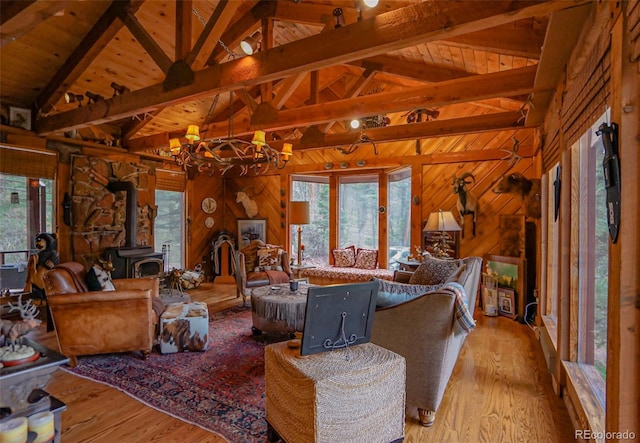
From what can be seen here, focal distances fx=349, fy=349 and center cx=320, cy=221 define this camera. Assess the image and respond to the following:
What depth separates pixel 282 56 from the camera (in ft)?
9.24

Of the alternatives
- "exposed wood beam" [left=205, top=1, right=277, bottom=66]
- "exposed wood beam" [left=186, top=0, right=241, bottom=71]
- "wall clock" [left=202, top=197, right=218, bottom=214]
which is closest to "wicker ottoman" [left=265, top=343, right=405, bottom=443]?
"exposed wood beam" [left=186, top=0, right=241, bottom=71]

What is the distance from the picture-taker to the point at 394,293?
96.8 inches

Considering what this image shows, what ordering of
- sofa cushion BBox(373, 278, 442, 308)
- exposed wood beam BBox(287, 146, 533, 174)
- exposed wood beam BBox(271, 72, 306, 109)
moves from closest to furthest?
sofa cushion BBox(373, 278, 442, 308) → exposed wood beam BBox(271, 72, 306, 109) → exposed wood beam BBox(287, 146, 533, 174)

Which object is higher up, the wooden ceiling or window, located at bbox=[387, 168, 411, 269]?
the wooden ceiling

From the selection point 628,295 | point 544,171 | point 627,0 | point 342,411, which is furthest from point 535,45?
point 342,411

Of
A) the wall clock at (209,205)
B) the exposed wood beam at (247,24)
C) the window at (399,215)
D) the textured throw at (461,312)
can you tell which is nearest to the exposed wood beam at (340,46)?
the exposed wood beam at (247,24)

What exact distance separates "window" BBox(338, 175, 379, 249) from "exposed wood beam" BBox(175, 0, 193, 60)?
413 cm

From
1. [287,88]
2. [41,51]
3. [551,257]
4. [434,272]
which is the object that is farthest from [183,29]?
[551,257]

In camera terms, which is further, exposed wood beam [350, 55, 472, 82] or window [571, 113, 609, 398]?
exposed wood beam [350, 55, 472, 82]

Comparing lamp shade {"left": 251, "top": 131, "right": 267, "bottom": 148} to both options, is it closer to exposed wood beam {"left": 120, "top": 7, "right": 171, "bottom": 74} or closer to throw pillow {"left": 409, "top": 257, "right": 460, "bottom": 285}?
exposed wood beam {"left": 120, "top": 7, "right": 171, "bottom": 74}

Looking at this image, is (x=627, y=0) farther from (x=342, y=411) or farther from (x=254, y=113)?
(x=254, y=113)

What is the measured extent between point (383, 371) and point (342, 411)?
0.29m

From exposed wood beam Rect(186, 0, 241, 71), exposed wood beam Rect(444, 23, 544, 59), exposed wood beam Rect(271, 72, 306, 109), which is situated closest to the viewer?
exposed wood beam Rect(444, 23, 544, 59)

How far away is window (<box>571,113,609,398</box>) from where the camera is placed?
7.23 ft
